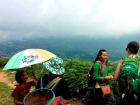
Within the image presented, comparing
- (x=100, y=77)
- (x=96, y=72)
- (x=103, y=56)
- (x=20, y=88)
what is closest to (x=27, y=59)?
(x=20, y=88)

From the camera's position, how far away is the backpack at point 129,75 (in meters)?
1.84

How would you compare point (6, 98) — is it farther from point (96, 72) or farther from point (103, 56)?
→ point (103, 56)

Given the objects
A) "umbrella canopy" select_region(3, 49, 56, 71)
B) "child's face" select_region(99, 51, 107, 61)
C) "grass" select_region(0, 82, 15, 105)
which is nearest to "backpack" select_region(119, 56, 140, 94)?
"child's face" select_region(99, 51, 107, 61)

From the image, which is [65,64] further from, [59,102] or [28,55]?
[59,102]

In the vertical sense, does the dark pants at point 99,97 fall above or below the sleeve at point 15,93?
below

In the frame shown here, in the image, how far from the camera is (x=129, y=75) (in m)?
1.85

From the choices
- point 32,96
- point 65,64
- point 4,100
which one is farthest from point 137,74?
point 4,100

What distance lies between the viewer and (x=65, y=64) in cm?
648

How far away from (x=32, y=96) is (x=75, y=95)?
11.5ft

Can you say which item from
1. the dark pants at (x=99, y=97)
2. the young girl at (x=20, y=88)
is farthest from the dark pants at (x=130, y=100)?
the young girl at (x=20, y=88)

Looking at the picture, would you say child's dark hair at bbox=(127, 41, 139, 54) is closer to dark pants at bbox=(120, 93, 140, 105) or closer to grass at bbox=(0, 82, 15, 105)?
dark pants at bbox=(120, 93, 140, 105)

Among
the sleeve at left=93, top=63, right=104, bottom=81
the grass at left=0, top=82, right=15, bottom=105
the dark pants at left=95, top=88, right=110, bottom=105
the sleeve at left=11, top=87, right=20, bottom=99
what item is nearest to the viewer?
the sleeve at left=11, top=87, right=20, bottom=99

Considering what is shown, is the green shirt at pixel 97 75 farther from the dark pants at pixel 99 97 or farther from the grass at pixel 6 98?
the grass at pixel 6 98

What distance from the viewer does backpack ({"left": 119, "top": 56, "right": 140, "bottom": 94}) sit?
1841 millimetres
